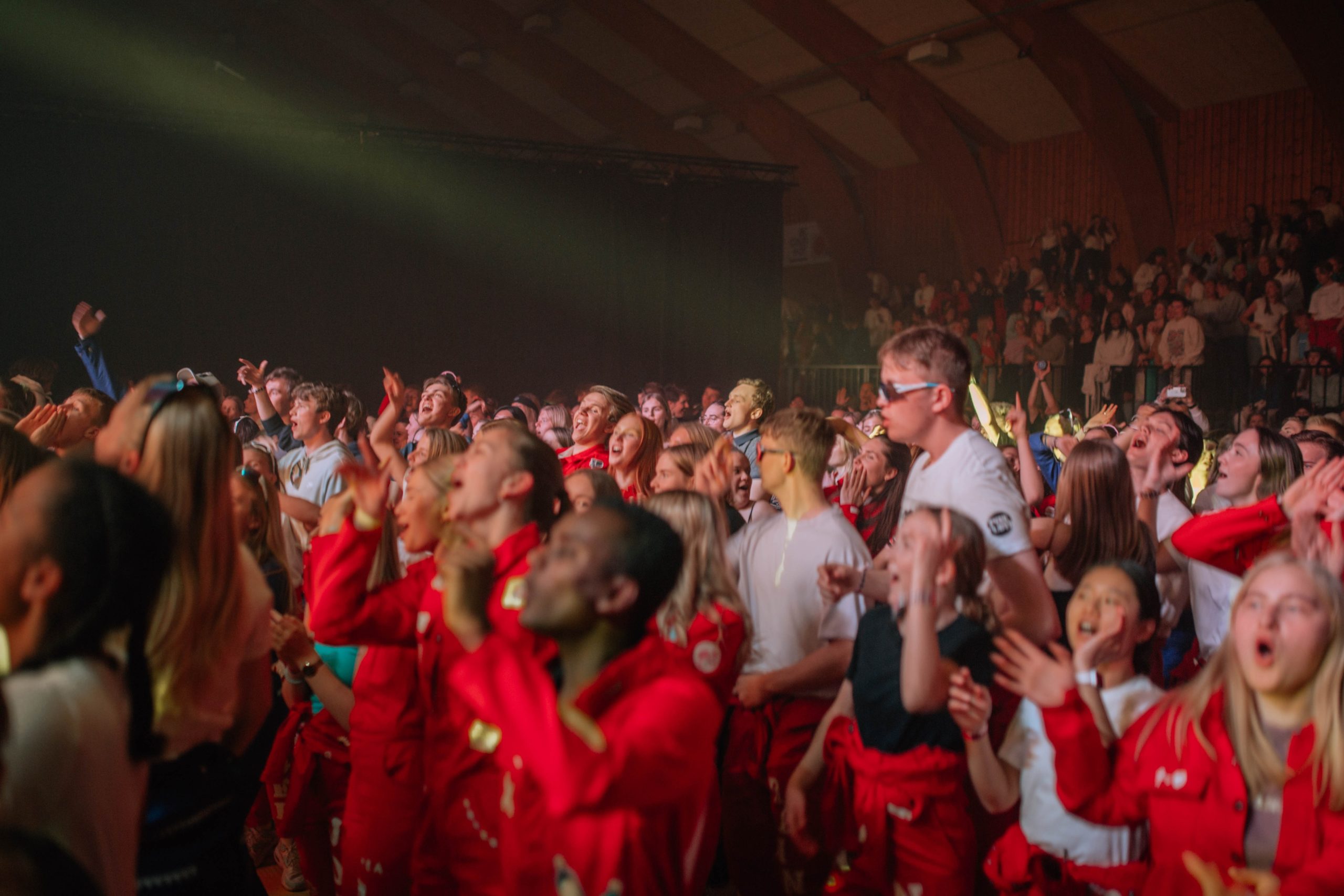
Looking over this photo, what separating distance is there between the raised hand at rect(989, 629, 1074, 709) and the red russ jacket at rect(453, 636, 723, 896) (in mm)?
667

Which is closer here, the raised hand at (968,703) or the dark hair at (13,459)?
the raised hand at (968,703)

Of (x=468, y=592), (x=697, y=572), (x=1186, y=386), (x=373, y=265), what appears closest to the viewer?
(x=468, y=592)

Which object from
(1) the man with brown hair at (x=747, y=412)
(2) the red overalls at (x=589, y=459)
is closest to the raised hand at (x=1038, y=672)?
(2) the red overalls at (x=589, y=459)

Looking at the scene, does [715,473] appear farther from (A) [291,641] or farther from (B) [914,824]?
(A) [291,641]

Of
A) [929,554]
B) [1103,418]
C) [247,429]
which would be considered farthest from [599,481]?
[247,429]

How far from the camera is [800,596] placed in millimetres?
3090

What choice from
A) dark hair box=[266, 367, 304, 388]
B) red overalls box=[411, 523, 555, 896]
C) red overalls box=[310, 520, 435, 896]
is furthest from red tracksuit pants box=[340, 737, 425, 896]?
dark hair box=[266, 367, 304, 388]

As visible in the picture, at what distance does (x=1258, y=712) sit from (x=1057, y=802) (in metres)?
0.51

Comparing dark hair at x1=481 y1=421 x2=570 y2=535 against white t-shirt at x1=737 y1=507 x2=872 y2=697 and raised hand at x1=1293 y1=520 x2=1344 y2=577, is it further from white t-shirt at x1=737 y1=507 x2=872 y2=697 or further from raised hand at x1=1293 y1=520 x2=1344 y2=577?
raised hand at x1=1293 y1=520 x2=1344 y2=577

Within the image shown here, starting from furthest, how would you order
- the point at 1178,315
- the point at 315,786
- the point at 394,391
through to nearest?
1. the point at 1178,315
2. the point at 394,391
3. the point at 315,786

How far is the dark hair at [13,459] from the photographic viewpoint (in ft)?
9.41

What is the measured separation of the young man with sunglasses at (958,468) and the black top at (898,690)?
0.27 metres

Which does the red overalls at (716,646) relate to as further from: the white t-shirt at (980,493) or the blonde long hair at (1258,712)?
the blonde long hair at (1258,712)

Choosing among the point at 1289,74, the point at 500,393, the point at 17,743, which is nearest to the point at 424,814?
the point at 17,743
